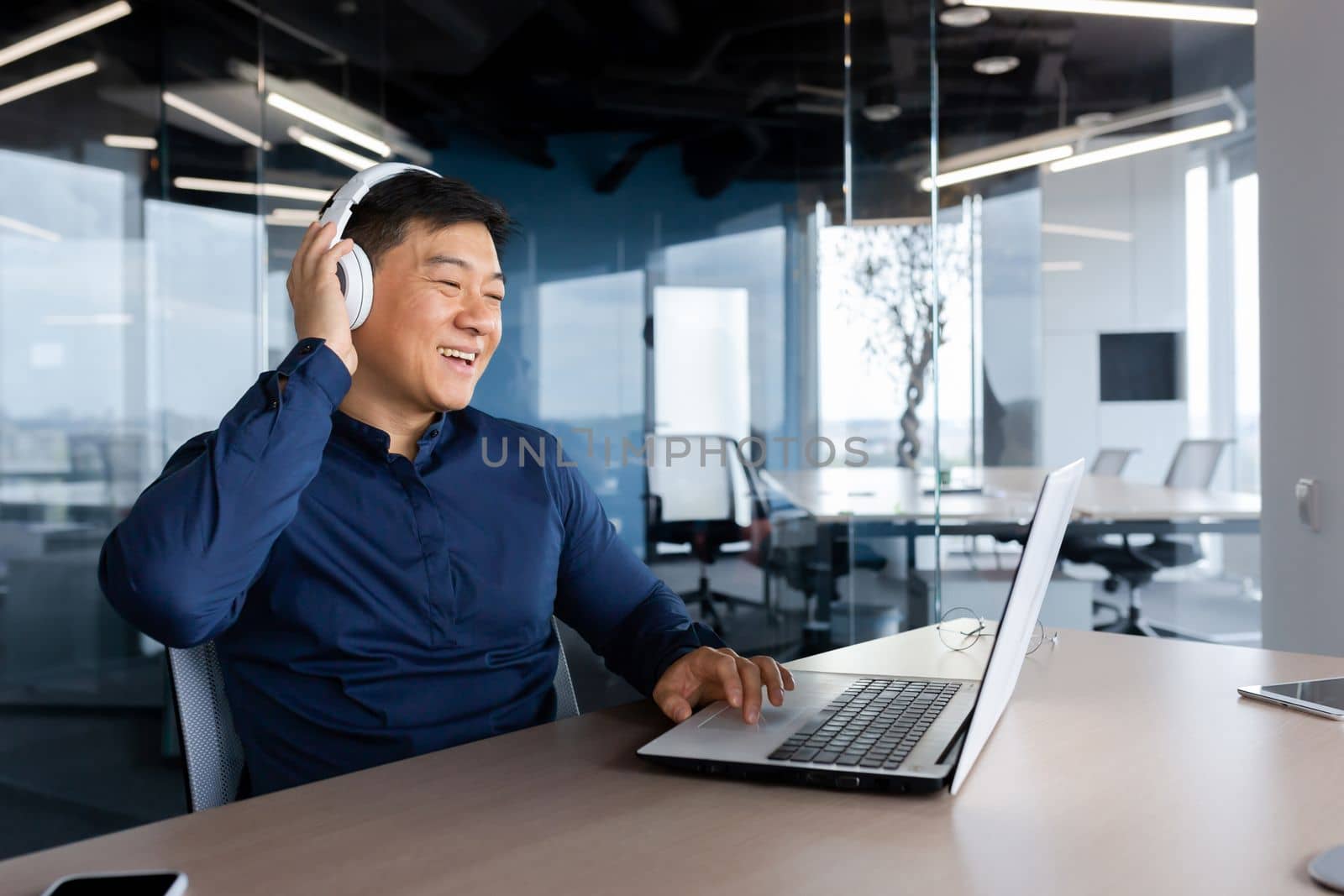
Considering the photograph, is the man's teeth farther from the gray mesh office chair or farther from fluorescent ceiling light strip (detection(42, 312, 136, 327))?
fluorescent ceiling light strip (detection(42, 312, 136, 327))

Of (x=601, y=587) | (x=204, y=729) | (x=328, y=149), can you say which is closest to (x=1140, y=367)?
(x=328, y=149)

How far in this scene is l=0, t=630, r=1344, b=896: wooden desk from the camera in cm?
77

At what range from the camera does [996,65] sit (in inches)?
247

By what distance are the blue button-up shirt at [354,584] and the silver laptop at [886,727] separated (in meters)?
0.25

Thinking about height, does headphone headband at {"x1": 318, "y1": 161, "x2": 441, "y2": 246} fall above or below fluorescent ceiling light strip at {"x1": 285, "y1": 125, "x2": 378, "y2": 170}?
below

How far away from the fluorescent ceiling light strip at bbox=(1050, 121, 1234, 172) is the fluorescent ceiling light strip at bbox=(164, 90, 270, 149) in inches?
191

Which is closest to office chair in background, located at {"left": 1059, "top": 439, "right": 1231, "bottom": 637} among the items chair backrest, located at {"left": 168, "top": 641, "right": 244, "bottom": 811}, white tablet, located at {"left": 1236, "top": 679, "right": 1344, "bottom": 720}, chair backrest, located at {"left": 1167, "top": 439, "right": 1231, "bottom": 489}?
chair backrest, located at {"left": 1167, "top": 439, "right": 1231, "bottom": 489}

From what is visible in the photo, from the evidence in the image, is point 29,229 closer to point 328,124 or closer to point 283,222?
point 283,222

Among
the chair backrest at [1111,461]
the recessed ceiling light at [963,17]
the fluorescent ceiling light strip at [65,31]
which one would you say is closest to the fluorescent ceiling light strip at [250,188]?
the fluorescent ceiling light strip at [65,31]

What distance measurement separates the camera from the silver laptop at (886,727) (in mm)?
923

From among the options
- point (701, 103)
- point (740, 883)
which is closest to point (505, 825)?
point (740, 883)

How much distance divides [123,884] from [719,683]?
678mm

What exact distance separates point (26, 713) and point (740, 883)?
352cm

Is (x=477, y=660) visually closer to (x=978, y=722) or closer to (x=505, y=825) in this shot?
(x=505, y=825)
